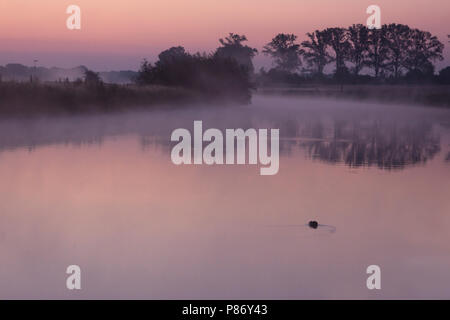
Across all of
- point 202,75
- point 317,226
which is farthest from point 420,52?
point 317,226

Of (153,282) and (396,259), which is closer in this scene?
(153,282)

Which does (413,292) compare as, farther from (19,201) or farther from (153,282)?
(19,201)

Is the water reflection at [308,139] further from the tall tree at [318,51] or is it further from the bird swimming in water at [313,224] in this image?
the tall tree at [318,51]

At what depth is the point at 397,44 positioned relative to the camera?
115875mm

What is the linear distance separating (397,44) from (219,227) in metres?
112

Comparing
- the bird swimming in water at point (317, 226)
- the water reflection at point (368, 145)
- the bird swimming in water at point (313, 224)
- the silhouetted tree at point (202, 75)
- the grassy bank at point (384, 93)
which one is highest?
the silhouetted tree at point (202, 75)

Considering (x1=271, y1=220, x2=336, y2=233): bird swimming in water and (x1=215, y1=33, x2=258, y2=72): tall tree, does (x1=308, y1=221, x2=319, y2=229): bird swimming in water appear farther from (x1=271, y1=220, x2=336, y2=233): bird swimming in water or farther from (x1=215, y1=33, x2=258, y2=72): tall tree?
(x1=215, y1=33, x2=258, y2=72): tall tree

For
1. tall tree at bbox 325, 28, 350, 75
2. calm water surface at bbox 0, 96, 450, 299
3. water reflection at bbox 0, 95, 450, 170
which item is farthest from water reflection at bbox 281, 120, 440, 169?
tall tree at bbox 325, 28, 350, 75

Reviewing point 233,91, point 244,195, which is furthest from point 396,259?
point 233,91

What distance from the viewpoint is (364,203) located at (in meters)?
13.0

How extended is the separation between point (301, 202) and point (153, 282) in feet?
19.1

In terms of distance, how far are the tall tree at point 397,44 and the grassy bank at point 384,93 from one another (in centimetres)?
966

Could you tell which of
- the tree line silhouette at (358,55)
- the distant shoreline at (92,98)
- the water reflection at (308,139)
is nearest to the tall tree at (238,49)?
the tree line silhouette at (358,55)

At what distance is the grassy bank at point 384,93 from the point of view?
290 ft
